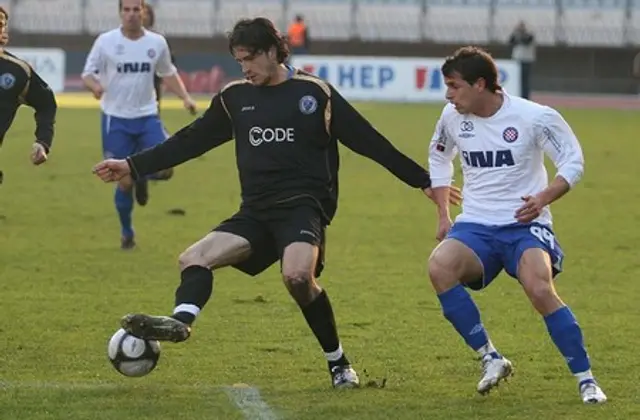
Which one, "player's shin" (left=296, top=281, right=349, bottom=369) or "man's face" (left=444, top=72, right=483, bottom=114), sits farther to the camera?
"player's shin" (left=296, top=281, right=349, bottom=369)

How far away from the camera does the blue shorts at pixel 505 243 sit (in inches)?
294

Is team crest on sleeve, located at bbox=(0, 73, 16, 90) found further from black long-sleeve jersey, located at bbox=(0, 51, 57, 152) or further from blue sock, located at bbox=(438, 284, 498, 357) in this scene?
blue sock, located at bbox=(438, 284, 498, 357)

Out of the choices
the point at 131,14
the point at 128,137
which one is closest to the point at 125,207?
the point at 128,137

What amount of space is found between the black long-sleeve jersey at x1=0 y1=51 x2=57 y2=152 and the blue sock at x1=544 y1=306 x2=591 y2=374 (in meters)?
4.03

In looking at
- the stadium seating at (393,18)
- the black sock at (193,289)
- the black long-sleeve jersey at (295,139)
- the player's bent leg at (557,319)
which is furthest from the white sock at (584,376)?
the stadium seating at (393,18)

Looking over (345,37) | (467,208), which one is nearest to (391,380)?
(467,208)

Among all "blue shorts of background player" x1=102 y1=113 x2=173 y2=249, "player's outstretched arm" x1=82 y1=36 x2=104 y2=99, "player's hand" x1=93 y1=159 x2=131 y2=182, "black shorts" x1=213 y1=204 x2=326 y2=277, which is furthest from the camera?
"player's outstretched arm" x1=82 y1=36 x2=104 y2=99

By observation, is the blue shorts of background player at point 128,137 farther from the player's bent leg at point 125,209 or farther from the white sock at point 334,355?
the white sock at point 334,355

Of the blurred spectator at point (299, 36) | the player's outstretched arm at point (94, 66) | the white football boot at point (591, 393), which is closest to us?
the white football boot at point (591, 393)

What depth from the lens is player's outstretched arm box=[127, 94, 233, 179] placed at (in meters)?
7.94

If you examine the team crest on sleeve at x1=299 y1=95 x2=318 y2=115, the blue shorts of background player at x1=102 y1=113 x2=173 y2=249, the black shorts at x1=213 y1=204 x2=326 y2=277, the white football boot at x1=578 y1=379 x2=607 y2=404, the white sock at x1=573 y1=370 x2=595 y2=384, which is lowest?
the blue shorts of background player at x1=102 y1=113 x2=173 y2=249

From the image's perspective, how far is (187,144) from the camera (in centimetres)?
798

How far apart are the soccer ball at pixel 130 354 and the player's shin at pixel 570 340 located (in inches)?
75.3

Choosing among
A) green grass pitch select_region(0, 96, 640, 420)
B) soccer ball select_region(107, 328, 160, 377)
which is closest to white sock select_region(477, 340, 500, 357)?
green grass pitch select_region(0, 96, 640, 420)
